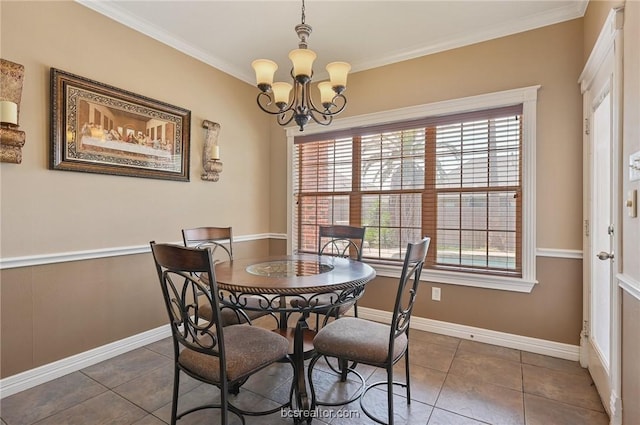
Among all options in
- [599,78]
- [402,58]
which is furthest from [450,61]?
[599,78]

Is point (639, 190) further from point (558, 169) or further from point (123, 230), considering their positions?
point (123, 230)

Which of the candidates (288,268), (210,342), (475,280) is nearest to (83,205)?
(210,342)

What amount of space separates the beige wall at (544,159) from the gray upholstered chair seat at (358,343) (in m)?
1.37

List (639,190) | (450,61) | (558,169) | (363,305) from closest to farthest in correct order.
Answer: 1. (639,190)
2. (558,169)
3. (450,61)
4. (363,305)

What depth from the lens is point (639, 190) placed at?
136cm

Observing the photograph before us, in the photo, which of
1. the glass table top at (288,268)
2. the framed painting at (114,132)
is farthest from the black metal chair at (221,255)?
the framed painting at (114,132)

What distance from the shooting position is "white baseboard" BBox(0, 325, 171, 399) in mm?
1979

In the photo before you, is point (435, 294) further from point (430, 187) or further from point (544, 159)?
point (544, 159)

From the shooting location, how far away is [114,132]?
8.14 feet

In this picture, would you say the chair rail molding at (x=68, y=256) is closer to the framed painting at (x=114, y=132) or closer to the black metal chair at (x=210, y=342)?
the framed painting at (x=114, y=132)

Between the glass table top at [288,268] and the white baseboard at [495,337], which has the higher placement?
the glass table top at [288,268]

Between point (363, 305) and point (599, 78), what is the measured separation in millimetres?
2632

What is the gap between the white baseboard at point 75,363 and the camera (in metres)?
1.98

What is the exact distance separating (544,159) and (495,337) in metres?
1.53
